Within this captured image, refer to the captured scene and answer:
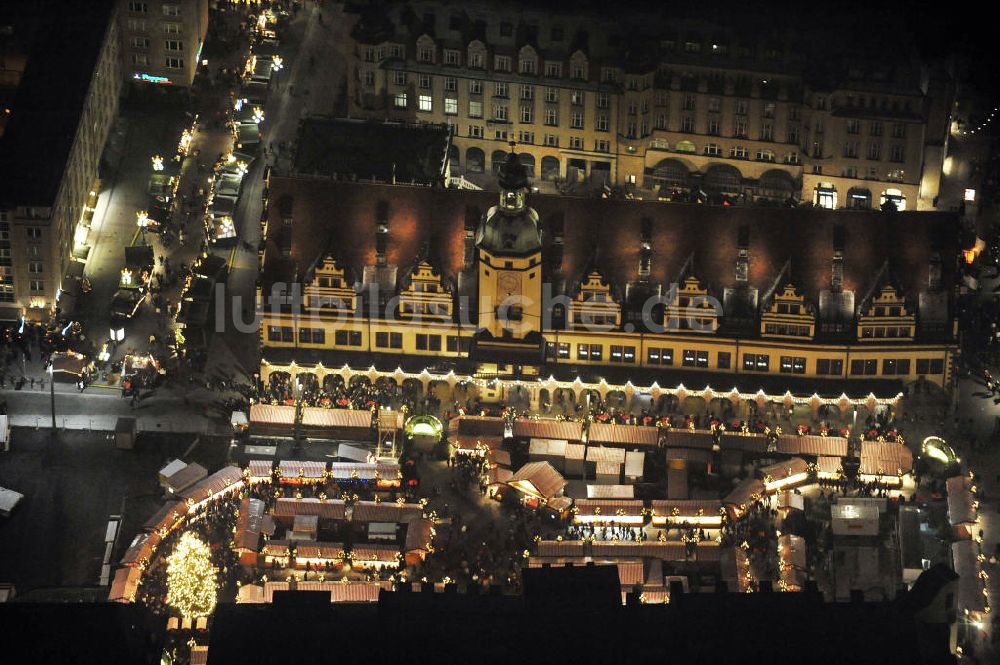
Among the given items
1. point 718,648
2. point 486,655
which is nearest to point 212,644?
point 486,655

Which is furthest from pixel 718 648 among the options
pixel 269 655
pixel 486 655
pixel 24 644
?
pixel 24 644

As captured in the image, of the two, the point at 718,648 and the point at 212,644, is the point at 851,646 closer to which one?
the point at 718,648

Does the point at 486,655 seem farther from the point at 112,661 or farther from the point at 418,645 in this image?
the point at 112,661

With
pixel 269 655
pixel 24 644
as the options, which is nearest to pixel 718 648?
pixel 269 655

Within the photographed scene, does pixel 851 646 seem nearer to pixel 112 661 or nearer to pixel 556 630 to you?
pixel 556 630

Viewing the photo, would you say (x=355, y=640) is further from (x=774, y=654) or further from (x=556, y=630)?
(x=774, y=654)

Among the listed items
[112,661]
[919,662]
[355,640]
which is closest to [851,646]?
[919,662]
